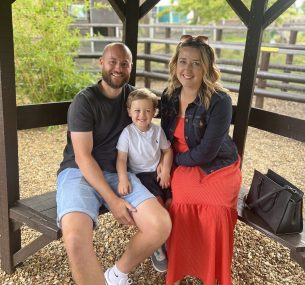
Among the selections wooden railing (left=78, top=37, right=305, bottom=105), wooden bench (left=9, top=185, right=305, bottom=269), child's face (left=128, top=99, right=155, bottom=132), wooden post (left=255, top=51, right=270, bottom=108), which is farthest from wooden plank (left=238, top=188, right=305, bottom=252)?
Result: wooden post (left=255, top=51, right=270, bottom=108)

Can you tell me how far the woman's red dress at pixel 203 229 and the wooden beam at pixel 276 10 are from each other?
1323mm

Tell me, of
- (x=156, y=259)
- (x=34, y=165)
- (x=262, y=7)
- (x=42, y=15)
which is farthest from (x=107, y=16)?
(x=156, y=259)

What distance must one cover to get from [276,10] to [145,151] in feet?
4.92

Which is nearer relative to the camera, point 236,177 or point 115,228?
point 236,177

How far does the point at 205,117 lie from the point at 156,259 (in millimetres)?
1089

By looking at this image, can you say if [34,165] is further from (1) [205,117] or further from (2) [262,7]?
(2) [262,7]

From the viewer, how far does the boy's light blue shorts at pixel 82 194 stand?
225 centimetres

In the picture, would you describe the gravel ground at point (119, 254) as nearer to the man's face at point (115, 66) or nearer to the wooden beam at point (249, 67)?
the wooden beam at point (249, 67)

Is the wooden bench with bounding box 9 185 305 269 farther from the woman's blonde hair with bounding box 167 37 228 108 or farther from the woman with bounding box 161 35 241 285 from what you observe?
the woman's blonde hair with bounding box 167 37 228 108

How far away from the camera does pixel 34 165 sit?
4941 mm

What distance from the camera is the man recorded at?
2.11m

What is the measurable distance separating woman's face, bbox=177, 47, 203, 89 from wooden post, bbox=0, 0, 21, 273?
1128 millimetres

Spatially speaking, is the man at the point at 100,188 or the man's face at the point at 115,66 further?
the man's face at the point at 115,66

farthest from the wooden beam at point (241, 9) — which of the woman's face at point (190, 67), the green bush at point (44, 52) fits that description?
the green bush at point (44, 52)
